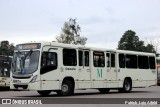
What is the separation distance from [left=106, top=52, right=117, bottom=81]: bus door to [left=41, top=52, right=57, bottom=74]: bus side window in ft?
17.1

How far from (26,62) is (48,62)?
1.16m

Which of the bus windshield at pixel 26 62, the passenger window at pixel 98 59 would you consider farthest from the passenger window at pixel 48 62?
the passenger window at pixel 98 59

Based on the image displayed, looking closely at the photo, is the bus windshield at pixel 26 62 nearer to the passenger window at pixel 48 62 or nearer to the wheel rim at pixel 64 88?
the passenger window at pixel 48 62

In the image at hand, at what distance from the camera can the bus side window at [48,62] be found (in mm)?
21938

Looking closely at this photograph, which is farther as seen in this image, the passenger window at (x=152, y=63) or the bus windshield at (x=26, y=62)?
the passenger window at (x=152, y=63)

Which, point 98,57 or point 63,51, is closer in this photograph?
point 63,51

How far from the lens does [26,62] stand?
2219 cm

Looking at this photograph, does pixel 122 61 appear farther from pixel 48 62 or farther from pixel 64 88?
pixel 48 62

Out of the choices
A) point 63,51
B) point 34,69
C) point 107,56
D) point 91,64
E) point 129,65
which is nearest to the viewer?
point 34,69

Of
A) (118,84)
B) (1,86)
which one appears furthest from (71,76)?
(1,86)

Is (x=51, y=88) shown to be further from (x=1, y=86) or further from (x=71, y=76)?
(x=1, y=86)

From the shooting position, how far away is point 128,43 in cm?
12381

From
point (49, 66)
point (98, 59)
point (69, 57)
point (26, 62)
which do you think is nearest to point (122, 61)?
point (98, 59)

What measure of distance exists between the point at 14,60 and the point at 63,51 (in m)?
2.73
